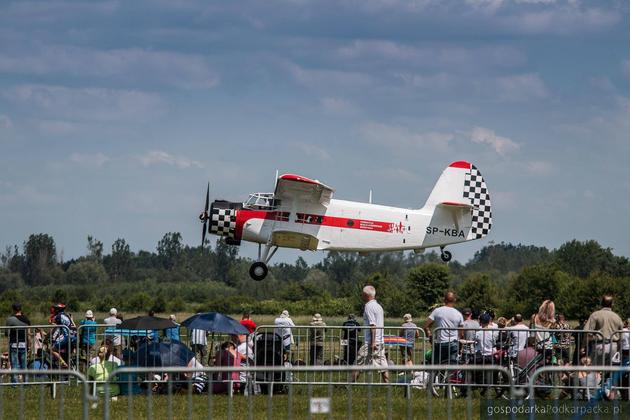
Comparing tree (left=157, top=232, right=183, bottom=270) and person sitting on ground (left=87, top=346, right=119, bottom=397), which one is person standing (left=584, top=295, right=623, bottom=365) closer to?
person sitting on ground (left=87, top=346, right=119, bottom=397)

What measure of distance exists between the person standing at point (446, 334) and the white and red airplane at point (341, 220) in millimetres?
13837

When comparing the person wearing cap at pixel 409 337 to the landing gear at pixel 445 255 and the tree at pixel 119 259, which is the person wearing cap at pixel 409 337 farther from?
the tree at pixel 119 259

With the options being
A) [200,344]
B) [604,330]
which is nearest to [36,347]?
[200,344]

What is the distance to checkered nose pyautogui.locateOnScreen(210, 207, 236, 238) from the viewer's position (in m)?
30.9

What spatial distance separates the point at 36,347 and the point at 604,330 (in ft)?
28.6

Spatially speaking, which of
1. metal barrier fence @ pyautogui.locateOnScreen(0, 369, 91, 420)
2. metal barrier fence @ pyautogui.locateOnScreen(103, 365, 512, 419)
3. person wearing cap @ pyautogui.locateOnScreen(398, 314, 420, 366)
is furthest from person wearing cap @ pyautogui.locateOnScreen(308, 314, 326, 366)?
metal barrier fence @ pyautogui.locateOnScreen(0, 369, 91, 420)

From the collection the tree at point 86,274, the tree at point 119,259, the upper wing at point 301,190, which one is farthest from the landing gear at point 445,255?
the tree at point 119,259

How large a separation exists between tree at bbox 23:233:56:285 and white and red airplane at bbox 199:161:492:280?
152 ft

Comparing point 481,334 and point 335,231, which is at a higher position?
point 335,231

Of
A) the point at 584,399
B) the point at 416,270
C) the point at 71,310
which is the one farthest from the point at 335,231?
the point at 416,270

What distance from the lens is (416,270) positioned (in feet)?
234

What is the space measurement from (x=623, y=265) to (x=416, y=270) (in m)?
27.3

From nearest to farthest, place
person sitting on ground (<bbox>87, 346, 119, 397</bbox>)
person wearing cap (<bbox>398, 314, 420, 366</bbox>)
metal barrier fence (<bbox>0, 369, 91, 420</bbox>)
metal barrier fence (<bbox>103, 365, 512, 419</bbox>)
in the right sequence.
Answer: metal barrier fence (<bbox>103, 365, 512, 419</bbox>) < metal barrier fence (<bbox>0, 369, 91, 420</bbox>) < person sitting on ground (<bbox>87, 346, 119, 397</bbox>) < person wearing cap (<bbox>398, 314, 420, 366</bbox>)

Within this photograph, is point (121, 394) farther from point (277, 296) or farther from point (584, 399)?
point (277, 296)
